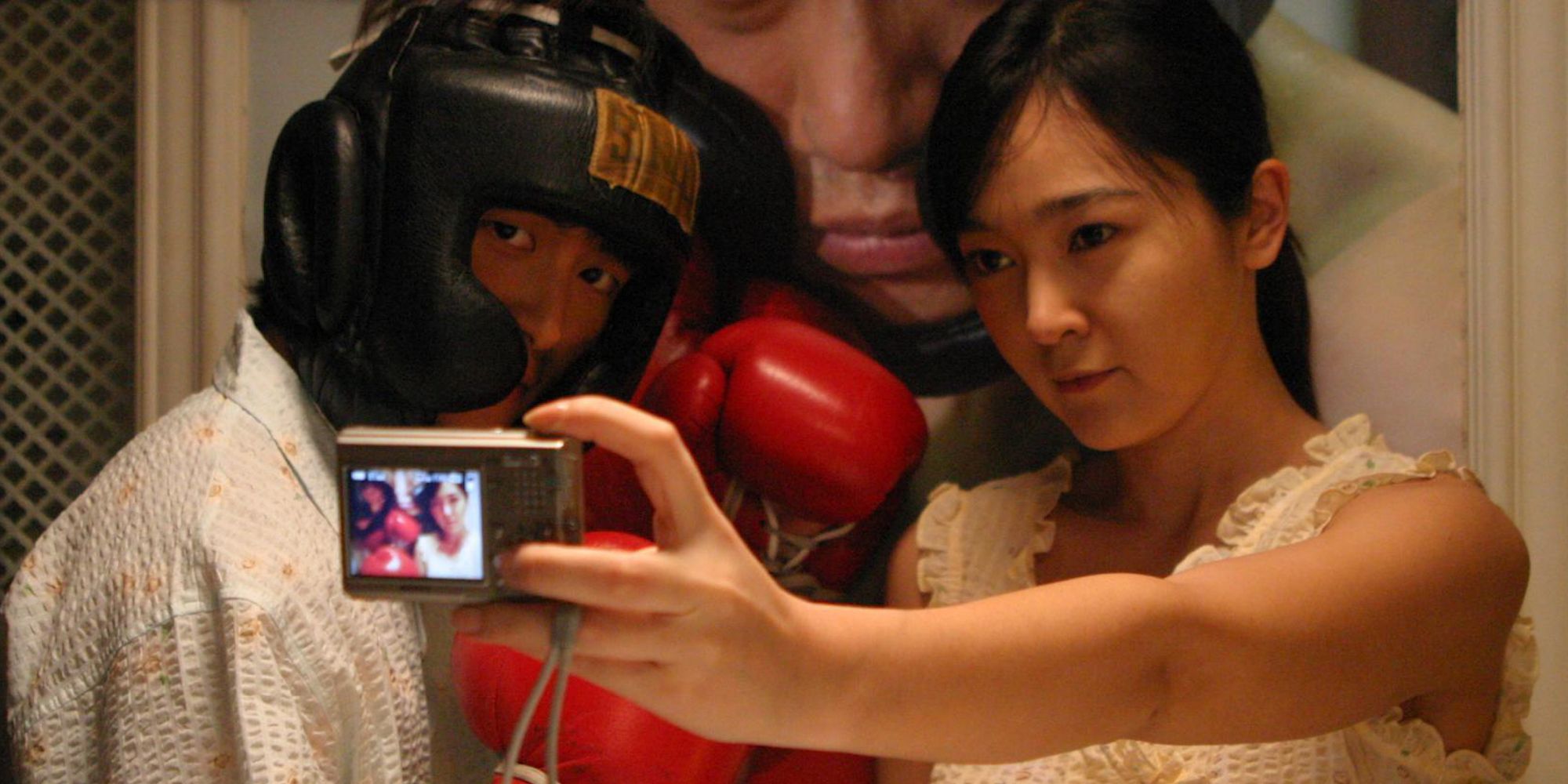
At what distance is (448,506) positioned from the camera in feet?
2.07

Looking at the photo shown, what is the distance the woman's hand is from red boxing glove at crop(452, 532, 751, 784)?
0.35 metres

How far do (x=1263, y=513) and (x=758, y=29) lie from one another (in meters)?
0.86

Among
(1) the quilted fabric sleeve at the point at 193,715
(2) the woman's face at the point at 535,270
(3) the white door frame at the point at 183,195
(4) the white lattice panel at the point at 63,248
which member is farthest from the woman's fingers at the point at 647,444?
(4) the white lattice panel at the point at 63,248

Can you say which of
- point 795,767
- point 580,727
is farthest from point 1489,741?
point 580,727

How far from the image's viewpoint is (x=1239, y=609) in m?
0.83

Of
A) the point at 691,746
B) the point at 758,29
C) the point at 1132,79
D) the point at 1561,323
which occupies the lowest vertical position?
the point at 691,746

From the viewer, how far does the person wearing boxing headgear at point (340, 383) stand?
0.91 meters

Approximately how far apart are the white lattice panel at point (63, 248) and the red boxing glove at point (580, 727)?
0.86 meters

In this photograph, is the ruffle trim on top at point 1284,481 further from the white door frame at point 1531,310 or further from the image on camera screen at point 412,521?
the image on camera screen at point 412,521

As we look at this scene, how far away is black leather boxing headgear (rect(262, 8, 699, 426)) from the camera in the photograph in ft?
3.44

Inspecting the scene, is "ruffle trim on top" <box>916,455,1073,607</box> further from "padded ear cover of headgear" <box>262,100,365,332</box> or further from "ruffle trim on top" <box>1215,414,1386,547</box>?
"padded ear cover of headgear" <box>262,100,365,332</box>

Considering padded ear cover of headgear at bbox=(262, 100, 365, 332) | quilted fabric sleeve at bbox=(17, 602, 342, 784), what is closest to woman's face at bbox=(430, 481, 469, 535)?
quilted fabric sleeve at bbox=(17, 602, 342, 784)

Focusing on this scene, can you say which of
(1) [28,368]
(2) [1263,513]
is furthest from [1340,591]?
(1) [28,368]

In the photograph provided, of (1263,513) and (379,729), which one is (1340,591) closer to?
(1263,513)
